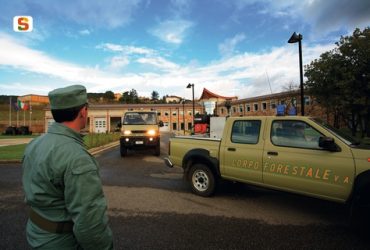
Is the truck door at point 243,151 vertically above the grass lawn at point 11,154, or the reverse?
the truck door at point 243,151

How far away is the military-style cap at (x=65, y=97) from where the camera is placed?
71.9 inches

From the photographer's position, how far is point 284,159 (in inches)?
198

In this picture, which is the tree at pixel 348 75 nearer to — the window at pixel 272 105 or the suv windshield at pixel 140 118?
the suv windshield at pixel 140 118

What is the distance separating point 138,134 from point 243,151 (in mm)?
9240

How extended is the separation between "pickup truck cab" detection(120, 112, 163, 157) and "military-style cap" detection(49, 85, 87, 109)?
486 inches

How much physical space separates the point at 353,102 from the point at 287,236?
26630 millimetres

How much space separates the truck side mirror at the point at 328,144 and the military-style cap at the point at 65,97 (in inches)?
154

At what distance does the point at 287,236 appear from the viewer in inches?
168

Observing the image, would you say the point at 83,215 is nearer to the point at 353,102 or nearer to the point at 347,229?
the point at 347,229

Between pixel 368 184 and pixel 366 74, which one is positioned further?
pixel 366 74

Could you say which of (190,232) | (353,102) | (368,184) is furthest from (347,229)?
(353,102)

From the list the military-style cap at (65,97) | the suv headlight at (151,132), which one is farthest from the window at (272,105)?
the military-style cap at (65,97)

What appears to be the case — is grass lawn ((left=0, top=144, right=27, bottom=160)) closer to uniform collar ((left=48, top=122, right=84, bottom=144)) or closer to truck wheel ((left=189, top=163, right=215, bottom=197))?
truck wheel ((left=189, top=163, right=215, bottom=197))

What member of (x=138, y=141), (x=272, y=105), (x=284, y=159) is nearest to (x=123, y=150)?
(x=138, y=141)
